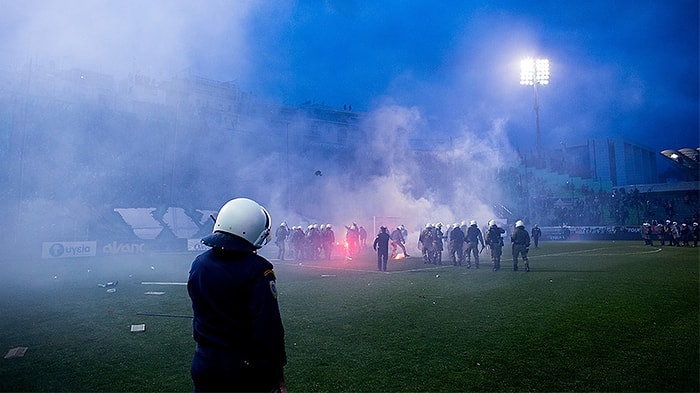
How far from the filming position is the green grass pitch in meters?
4.68

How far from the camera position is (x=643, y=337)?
6.13m

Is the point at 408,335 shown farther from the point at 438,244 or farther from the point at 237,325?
the point at 438,244

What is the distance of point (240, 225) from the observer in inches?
97.8

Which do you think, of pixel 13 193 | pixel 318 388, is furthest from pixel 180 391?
pixel 13 193

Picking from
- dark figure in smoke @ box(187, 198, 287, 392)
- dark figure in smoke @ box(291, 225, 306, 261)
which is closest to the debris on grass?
dark figure in smoke @ box(187, 198, 287, 392)

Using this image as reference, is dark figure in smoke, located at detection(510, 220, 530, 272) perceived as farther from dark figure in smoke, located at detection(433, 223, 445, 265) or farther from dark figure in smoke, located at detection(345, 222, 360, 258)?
dark figure in smoke, located at detection(345, 222, 360, 258)

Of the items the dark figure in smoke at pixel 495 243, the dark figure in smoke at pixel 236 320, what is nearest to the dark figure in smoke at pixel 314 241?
the dark figure in smoke at pixel 495 243

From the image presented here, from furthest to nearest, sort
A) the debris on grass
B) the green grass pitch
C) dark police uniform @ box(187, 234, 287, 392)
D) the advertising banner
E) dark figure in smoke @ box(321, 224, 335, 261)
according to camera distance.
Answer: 1. dark figure in smoke @ box(321, 224, 335, 261)
2. the advertising banner
3. the debris on grass
4. the green grass pitch
5. dark police uniform @ box(187, 234, 287, 392)

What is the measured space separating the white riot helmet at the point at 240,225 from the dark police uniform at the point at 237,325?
0.22 ft

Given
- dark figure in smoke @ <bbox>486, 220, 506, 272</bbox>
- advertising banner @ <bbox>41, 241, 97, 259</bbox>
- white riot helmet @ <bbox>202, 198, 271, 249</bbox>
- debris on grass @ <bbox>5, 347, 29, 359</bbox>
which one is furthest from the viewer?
advertising banner @ <bbox>41, 241, 97, 259</bbox>

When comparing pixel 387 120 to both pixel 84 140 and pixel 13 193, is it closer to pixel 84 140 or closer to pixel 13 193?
pixel 84 140

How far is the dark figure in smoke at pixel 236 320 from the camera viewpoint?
87.2 inches

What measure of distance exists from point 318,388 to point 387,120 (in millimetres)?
40196

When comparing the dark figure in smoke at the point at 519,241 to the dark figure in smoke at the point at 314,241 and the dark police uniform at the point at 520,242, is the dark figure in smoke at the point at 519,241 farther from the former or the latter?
the dark figure in smoke at the point at 314,241
